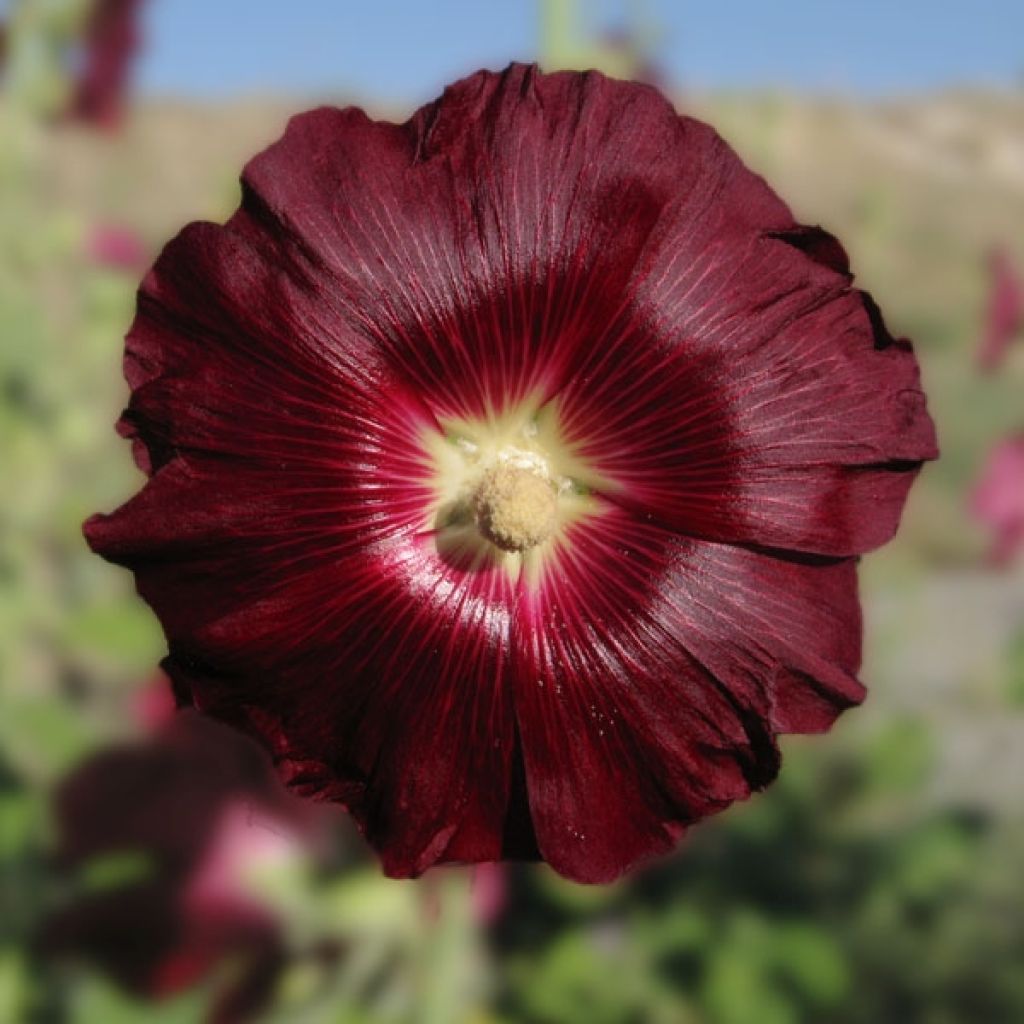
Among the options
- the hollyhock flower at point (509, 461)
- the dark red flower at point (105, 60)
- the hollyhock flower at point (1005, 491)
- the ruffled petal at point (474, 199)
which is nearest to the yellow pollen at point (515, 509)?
the hollyhock flower at point (509, 461)

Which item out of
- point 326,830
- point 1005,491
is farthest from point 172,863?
point 1005,491

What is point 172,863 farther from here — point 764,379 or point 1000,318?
point 1000,318

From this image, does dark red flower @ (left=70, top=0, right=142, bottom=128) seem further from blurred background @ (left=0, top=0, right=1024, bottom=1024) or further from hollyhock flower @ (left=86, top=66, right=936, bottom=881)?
hollyhock flower @ (left=86, top=66, right=936, bottom=881)

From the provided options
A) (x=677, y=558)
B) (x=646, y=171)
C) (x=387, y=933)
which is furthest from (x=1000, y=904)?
(x=646, y=171)

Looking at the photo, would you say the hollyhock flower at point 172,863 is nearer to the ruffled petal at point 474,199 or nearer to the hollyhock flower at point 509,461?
the hollyhock flower at point 509,461

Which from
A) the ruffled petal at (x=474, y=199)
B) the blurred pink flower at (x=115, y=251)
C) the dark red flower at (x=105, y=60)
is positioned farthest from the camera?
the blurred pink flower at (x=115, y=251)
